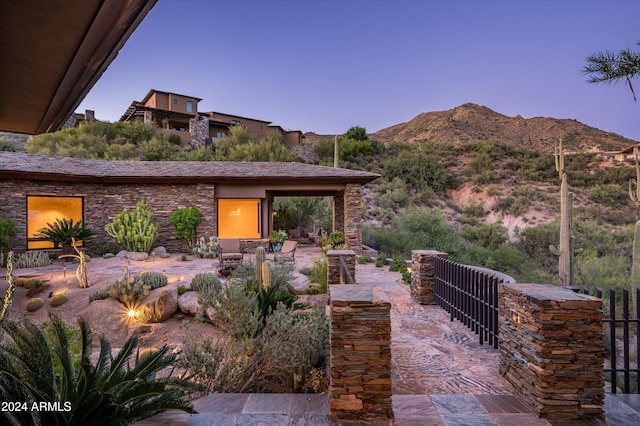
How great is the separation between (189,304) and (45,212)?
11.5 m

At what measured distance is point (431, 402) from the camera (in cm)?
325

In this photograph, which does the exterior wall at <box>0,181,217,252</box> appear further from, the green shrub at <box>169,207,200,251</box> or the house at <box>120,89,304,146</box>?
the house at <box>120,89,304,146</box>

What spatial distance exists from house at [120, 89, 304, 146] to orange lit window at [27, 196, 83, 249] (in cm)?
1555

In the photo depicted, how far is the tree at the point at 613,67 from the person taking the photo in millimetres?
5719

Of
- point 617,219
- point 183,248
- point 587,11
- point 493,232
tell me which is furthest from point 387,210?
point 587,11

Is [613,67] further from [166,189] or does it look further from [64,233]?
[64,233]

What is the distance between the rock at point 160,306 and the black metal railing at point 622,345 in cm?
748

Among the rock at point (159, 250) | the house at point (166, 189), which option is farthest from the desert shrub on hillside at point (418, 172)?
the rock at point (159, 250)

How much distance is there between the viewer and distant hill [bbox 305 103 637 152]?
119ft

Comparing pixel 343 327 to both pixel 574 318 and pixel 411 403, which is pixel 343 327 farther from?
pixel 574 318

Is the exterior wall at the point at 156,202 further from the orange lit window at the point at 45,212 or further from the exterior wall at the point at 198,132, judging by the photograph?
the exterior wall at the point at 198,132

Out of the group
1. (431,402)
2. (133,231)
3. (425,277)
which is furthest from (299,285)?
(133,231)

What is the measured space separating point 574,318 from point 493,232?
17.5 m

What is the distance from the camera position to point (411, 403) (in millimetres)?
3229
